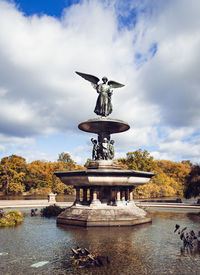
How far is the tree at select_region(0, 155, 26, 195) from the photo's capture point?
58253mm

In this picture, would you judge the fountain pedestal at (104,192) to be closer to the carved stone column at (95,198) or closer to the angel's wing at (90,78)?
the carved stone column at (95,198)

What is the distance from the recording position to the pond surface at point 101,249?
6789mm

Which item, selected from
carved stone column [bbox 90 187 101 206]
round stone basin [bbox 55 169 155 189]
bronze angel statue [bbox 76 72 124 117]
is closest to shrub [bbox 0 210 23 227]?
round stone basin [bbox 55 169 155 189]

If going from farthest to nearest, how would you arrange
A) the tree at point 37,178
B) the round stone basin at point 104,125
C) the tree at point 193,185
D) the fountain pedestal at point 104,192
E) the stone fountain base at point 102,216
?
the tree at point 37,178, the tree at point 193,185, the round stone basin at point 104,125, the fountain pedestal at point 104,192, the stone fountain base at point 102,216

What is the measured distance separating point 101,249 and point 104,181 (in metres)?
6.28

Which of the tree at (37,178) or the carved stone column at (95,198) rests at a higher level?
the tree at (37,178)

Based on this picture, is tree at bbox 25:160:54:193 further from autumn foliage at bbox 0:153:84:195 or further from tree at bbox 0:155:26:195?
tree at bbox 0:155:26:195

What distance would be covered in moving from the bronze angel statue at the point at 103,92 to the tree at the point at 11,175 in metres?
45.4

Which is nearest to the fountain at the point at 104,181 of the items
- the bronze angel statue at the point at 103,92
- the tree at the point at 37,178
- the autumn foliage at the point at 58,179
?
the bronze angel statue at the point at 103,92

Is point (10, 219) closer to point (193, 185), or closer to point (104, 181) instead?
point (104, 181)

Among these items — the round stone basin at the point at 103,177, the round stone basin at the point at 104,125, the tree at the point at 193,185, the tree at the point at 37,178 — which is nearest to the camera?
the round stone basin at the point at 103,177

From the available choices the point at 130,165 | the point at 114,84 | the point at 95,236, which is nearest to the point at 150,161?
the point at 130,165

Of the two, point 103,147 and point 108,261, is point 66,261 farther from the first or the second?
point 103,147

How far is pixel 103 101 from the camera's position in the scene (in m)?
18.8
